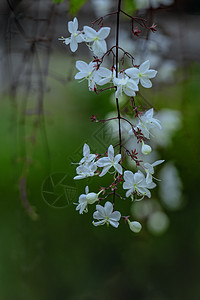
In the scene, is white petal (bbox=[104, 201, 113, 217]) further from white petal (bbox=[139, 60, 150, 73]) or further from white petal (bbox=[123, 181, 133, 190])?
white petal (bbox=[139, 60, 150, 73])

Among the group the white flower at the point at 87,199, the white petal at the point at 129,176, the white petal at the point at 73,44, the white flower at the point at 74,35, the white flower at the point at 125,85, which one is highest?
the white flower at the point at 74,35

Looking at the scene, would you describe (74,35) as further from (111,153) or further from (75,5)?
(75,5)

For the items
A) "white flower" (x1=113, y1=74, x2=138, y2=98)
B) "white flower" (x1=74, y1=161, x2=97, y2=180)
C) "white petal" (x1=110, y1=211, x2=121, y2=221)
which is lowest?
"white petal" (x1=110, y1=211, x2=121, y2=221)

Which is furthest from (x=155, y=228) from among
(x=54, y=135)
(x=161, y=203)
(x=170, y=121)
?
(x=54, y=135)

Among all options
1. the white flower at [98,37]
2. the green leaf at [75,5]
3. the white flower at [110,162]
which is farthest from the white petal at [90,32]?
the green leaf at [75,5]

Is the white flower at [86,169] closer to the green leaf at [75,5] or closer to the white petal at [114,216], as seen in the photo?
the white petal at [114,216]

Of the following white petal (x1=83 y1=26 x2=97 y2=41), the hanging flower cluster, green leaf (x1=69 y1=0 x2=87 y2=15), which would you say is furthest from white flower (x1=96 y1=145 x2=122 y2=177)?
green leaf (x1=69 y1=0 x2=87 y2=15)

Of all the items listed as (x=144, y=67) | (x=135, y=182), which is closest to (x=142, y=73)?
(x=144, y=67)

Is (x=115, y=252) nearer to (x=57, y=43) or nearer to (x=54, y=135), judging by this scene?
(x=54, y=135)
